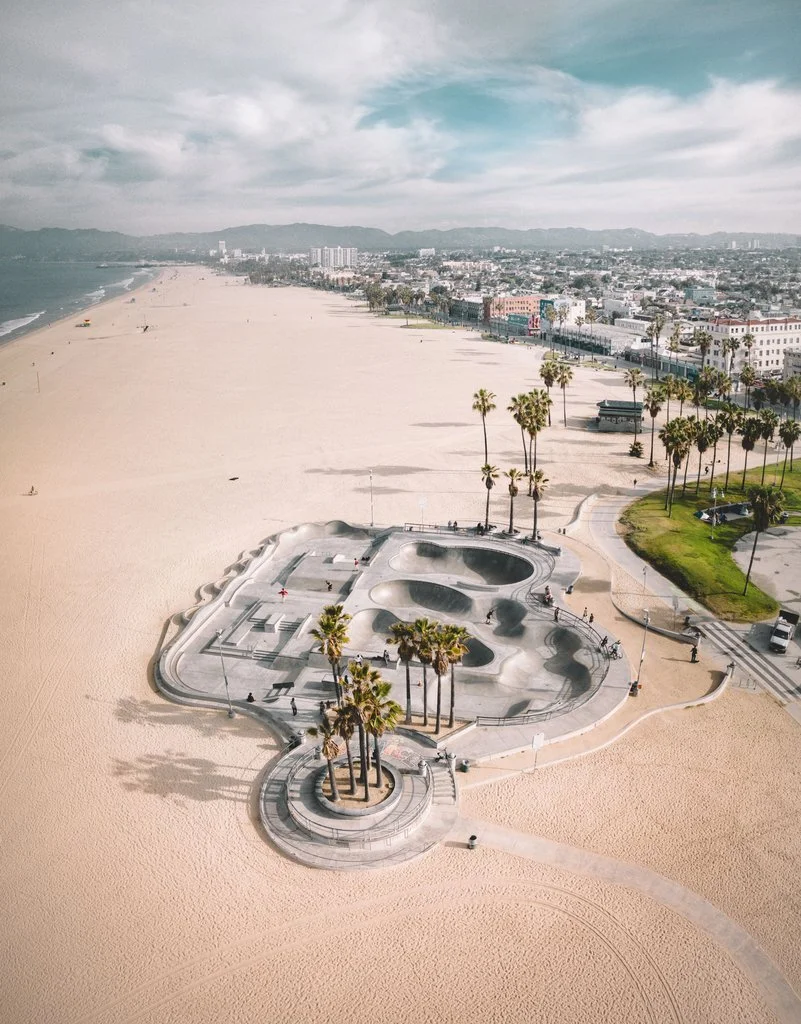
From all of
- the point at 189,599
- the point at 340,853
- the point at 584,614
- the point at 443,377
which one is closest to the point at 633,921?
the point at 340,853

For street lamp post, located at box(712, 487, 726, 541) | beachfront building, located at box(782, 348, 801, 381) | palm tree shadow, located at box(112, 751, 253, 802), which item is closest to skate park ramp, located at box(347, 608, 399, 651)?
palm tree shadow, located at box(112, 751, 253, 802)

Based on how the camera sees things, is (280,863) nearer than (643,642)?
Answer: Yes

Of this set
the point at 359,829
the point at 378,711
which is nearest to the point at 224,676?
the point at 359,829

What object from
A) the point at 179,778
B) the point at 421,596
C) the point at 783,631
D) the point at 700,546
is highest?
the point at 700,546

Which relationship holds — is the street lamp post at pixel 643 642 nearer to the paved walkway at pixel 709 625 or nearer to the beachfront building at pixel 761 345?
the paved walkway at pixel 709 625

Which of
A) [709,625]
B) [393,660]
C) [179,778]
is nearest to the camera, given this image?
[179,778]

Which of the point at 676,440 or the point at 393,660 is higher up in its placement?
the point at 676,440

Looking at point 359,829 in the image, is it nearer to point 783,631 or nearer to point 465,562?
point 465,562

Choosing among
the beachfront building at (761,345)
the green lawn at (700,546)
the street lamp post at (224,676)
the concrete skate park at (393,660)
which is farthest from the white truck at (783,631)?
the beachfront building at (761,345)
